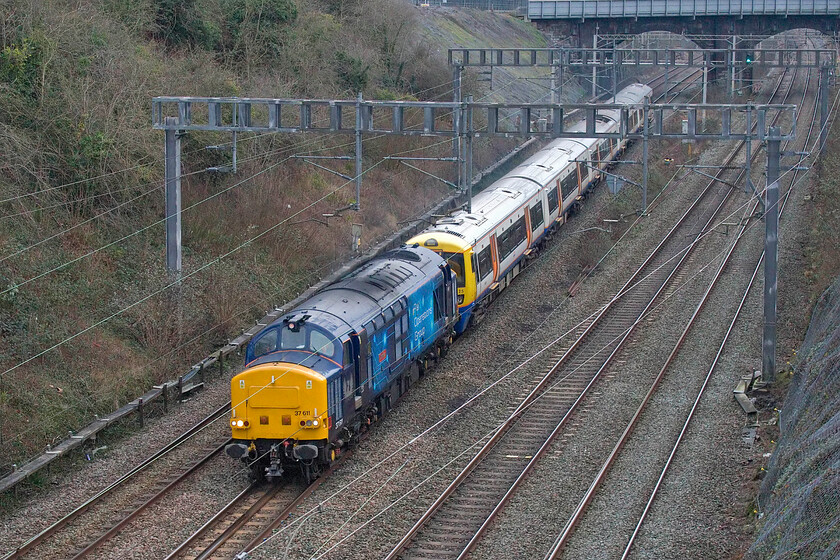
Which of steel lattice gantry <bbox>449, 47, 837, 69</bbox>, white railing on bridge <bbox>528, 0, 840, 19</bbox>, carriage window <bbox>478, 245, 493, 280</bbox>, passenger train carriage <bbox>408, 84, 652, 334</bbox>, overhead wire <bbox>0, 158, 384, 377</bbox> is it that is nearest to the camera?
overhead wire <bbox>0, 158, 384, 377</bbox>

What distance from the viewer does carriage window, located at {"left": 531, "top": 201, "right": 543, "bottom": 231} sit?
30.9 m

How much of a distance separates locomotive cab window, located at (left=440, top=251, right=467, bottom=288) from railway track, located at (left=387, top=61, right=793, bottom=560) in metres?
2.78

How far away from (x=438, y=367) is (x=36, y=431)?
8975mm

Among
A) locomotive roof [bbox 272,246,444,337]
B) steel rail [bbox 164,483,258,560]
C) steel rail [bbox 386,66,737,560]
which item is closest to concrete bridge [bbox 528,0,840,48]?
steel rail [bbox 386,66,737,560]

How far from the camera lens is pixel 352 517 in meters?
15.3

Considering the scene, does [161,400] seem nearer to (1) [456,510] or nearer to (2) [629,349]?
(1) [456,510]

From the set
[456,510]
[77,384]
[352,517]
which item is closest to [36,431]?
[77,384]

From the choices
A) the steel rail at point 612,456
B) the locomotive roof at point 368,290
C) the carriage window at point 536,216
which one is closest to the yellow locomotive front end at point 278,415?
the locomotive roof at point 368,290

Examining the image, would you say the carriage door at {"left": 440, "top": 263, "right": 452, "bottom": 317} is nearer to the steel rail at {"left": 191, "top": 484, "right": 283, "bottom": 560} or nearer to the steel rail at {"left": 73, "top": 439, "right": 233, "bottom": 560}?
the steel rail at {"left": 73, "top": 439, "right": 233, "bottom": 560}

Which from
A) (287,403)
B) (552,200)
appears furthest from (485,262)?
(287,403)

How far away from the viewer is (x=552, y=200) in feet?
109

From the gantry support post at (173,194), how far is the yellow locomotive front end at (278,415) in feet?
23.6

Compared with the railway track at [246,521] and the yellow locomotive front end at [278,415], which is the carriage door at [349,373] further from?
the railway track at [246,521]

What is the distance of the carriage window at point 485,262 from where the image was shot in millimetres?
25625
